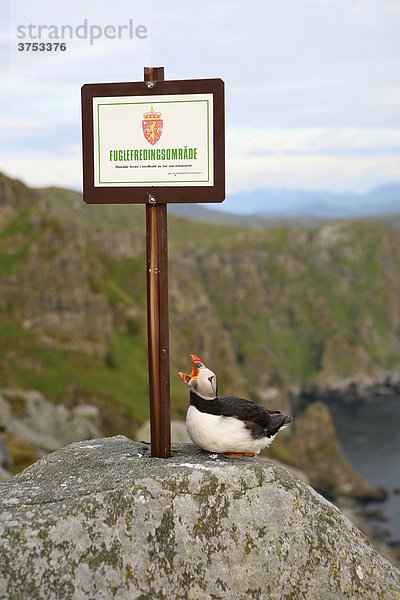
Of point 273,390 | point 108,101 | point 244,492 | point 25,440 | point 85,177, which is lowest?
point 273,390

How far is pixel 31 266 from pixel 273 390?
3655 inches

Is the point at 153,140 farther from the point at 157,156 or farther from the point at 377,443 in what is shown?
the point at 377,443

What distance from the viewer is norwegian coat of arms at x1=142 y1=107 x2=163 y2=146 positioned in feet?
28.2

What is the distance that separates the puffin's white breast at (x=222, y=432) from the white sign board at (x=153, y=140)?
3.09 metres

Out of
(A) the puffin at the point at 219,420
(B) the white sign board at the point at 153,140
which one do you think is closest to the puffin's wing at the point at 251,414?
(A) the puffin at the point at 219,420

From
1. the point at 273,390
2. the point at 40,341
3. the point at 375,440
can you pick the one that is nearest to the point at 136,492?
the point at 40,341

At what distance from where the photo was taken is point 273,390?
168750mm

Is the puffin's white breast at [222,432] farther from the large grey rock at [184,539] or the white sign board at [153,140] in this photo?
the white sign board at [153,140]

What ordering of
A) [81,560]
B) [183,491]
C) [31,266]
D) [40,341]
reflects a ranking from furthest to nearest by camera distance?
[31,266], [40,341], [183,491], [81,560]

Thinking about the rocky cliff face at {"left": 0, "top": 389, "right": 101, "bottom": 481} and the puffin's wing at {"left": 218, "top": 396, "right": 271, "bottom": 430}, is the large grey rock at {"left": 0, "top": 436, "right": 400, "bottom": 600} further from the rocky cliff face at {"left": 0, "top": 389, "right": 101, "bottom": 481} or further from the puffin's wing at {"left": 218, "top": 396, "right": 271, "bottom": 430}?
the rocky cliff face at {"left": 0, "top": 389, "right": 101, "bottom": 481}

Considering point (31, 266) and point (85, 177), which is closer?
point (85, 177)

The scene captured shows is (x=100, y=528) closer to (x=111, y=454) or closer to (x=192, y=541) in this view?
(x=192, y=541)

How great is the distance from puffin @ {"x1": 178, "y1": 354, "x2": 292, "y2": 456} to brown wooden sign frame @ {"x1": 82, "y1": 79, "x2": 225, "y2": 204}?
2.19 metres

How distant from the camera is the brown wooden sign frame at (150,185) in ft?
27.7
